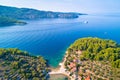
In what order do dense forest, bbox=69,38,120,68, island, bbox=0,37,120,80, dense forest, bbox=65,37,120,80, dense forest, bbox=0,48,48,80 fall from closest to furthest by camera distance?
dense forest, bbox=0,48,48,80 → island, bbox=0,37,120,80 → dense forest, bbox=65,37,120,80 → dense forest, bbox=69,38,120,68

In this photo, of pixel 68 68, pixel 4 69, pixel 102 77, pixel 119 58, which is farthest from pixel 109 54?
pixel 4 69

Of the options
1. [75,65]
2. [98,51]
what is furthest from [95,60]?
[75,65]

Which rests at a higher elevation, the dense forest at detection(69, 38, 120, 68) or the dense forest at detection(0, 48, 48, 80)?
the dense forest at detection(69, 38, 120, 68)

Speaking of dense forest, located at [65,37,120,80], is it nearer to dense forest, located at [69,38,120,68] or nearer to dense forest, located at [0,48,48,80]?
dense forest, located at [69,38,120,68]

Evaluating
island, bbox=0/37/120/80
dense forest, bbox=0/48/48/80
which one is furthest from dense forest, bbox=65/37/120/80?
dense forest, bbox=0/48/48/80

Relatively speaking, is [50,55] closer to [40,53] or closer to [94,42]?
[40,53]

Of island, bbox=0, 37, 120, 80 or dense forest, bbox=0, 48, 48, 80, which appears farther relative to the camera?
island, bbox=0, 37, 120, 80

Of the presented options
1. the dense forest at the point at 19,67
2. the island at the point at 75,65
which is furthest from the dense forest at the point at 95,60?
the dense forest at the point at 19,67
